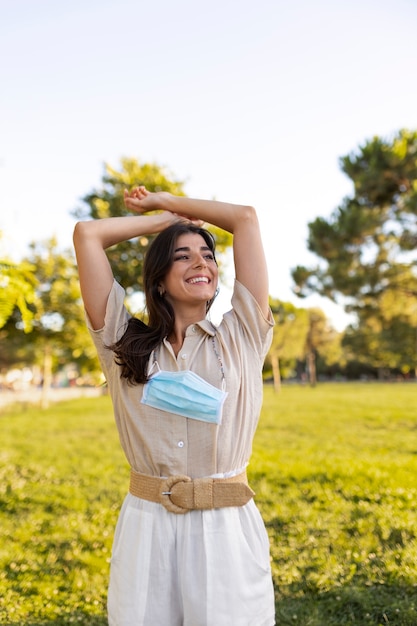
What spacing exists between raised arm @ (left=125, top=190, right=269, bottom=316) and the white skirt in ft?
2.37

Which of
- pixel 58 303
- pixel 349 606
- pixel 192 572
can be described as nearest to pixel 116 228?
pixel 192 572

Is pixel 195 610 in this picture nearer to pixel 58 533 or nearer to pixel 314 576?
pixel 314 576

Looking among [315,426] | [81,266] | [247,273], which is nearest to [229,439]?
[247,273]

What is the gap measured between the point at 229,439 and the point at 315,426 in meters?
12.7

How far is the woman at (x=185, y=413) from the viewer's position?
67.9 inches

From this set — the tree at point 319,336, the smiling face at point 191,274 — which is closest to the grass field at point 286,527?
the smiling face at point 191,274

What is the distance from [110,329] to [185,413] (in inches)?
16.6

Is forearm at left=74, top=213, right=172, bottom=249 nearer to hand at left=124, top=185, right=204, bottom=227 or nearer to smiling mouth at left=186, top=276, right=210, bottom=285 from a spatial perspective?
hand at left=124, top=185, right=204, bottom=227

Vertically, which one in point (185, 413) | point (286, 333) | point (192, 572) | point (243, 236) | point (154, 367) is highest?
point (286, 333)

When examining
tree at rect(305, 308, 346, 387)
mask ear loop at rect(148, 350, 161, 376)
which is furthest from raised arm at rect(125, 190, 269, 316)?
tree at rect(305, 308, 346, 387)

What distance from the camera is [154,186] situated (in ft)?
47.1

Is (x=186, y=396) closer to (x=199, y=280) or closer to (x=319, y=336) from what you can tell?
(x=199, y=280)

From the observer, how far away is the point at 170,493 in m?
1.74

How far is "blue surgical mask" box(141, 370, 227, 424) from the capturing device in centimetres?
174
